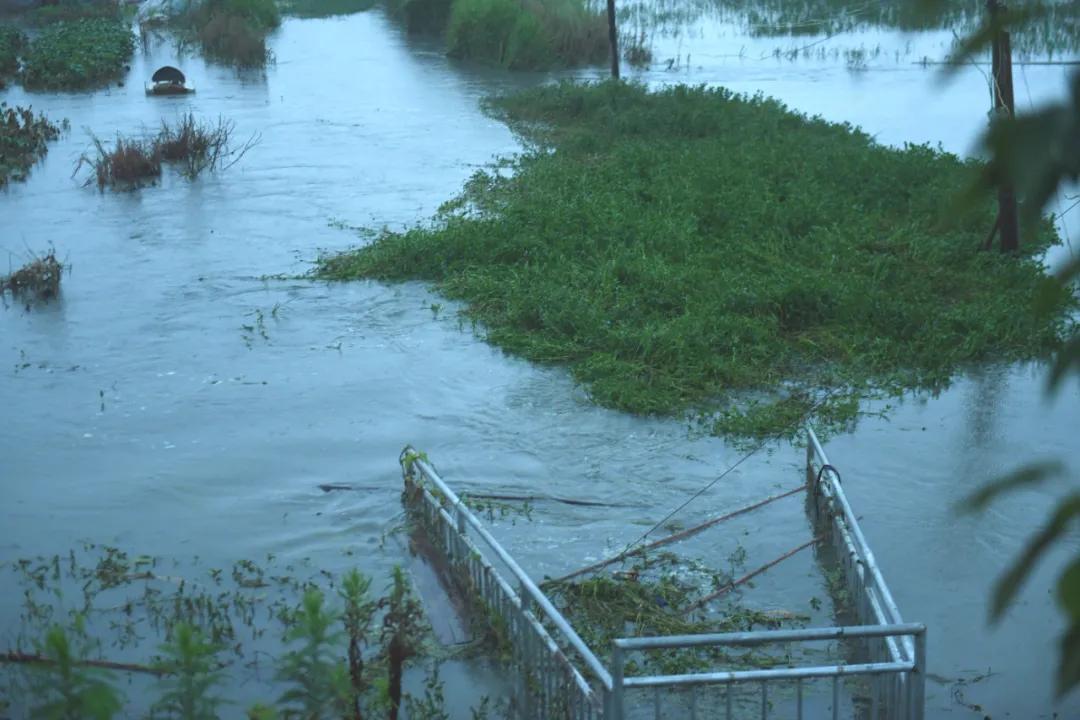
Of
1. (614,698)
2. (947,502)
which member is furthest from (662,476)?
(614,698)

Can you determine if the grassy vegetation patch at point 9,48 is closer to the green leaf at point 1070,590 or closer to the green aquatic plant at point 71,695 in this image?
the green aquatic plant at point 71,695

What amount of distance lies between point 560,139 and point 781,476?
1188cm

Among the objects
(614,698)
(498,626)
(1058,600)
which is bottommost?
(498,626)

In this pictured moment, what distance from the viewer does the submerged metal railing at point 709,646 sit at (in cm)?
428

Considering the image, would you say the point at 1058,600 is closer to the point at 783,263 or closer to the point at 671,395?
the point at 671,395

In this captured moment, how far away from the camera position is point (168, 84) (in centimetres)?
2561

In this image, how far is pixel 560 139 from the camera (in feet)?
62.9

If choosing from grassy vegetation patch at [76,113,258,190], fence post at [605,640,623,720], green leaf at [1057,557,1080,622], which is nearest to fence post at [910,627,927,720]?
fence post at [605,640,623,720]

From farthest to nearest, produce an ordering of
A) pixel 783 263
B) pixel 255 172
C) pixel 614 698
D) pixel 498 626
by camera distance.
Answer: pixel 255 172 → pixel 783 263 → pixel 498 626 → pixel 614 698

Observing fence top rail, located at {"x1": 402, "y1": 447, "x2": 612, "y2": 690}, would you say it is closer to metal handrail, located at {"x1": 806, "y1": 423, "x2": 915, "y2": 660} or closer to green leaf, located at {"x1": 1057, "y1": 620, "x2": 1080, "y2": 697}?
metal handrail, located at {"x1": 806, "y1": 423, "x2": 915, "y2": 660}

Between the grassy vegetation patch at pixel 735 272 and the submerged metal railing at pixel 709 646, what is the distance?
226cm

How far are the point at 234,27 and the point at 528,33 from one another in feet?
28.3

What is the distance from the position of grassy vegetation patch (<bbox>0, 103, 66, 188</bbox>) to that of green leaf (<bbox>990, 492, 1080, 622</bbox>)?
702 inches

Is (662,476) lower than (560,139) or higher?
lower
